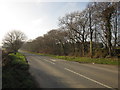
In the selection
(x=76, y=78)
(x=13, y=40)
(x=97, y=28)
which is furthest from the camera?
(x=13, y=40)

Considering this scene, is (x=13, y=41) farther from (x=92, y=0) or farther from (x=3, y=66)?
(x=3, y=66)

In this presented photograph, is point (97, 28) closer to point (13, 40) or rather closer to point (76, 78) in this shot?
point (76, 78)

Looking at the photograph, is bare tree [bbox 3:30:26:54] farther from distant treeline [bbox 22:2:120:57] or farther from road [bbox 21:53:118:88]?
road [bbox 21:53:118:88]

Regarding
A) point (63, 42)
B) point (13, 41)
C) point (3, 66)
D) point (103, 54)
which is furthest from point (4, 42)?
point (3, 66)

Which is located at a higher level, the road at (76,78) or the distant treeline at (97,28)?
the distant treeline at (97,28)

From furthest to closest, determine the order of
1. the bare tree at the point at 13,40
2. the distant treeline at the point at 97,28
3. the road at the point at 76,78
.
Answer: the bare tree at the point at 13,40
the distant treeline at the point at 97,28
the road at the point at 76,78

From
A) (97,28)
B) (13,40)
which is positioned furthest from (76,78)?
(13,40)

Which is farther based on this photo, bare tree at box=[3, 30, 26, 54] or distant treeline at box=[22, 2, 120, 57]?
bare tree at box=[3, 30, 26, 54]

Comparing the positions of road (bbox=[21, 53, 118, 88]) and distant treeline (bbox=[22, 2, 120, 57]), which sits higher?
distant treeline (bbox=[22, 2, 120, 57])

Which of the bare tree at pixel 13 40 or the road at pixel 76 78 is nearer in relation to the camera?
the road at pixel 76 78

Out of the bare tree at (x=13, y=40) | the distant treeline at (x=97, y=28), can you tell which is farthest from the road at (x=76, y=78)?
the bare tree at (x=13, y=40)

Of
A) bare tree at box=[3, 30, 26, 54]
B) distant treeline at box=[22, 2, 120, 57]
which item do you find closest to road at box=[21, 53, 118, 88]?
distant treeline at box=[22, 2, 120, 57]

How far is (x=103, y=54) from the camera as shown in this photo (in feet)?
78.5

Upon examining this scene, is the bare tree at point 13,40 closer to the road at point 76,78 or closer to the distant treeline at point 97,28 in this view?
the distant treeline at point 97,28
